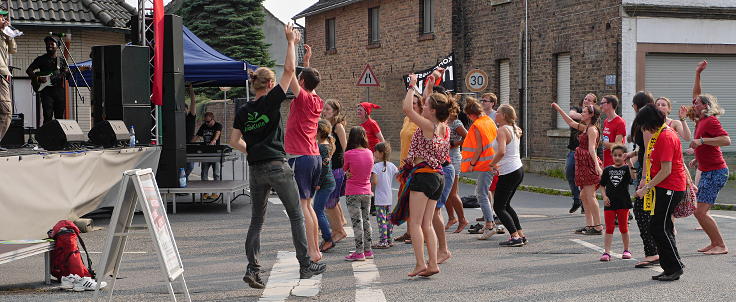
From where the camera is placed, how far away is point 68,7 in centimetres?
2183

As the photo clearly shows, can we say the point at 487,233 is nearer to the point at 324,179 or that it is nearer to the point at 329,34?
the point at 324,179

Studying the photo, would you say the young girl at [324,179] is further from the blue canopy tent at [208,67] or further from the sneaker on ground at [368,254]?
the blue canopy tent at [208,67]

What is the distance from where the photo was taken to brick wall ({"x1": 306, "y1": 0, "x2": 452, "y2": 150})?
30.1m

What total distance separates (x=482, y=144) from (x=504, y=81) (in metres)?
15.9

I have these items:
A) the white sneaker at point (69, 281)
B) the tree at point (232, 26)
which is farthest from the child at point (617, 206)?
the tree at point (232, 26)

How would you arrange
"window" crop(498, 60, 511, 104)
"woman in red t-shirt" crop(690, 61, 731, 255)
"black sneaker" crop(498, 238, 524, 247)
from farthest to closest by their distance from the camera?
"window" crop(498, 60, 511, 104) < "black sneaker" crop(498, 238, 524, 247) < "woman in red t-shirt" crop(690, 61, 731, 255)

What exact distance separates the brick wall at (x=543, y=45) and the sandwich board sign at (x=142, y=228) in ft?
54.0

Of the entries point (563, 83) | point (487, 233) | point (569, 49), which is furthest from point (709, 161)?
point (563, 83)

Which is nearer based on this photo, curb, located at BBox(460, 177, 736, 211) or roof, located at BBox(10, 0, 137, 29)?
curb, located at BBox(460, 177, 736, 211)

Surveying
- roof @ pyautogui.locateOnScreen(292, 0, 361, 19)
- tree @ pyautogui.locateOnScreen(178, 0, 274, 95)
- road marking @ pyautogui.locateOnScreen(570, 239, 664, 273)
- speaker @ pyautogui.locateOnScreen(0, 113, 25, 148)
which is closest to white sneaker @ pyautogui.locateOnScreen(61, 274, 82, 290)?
road marking @ pyautogui.locateOnScreen(570, 239, 664, 273)

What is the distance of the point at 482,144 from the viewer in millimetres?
10758

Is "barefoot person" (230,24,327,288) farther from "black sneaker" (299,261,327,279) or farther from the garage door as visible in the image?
the garage door

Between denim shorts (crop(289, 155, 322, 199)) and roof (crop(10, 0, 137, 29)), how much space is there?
13803 millimetres

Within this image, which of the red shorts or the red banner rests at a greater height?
the red banner
